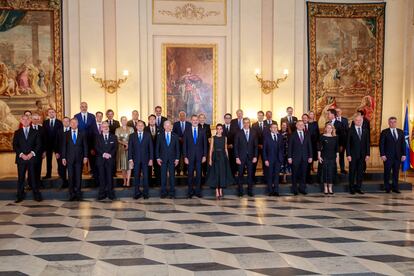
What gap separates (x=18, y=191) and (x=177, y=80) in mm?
5508

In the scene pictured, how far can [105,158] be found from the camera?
10.8 meters

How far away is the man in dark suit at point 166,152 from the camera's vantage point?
35.8 feet

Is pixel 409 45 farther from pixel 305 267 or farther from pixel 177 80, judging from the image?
pixel 305 267

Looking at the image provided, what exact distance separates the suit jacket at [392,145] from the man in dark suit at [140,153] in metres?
5.35

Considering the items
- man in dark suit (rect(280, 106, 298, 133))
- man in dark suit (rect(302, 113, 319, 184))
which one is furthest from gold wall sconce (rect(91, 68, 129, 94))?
man in dark suit (rect(302, 113, 319, 184))

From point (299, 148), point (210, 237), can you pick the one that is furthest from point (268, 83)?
point (210, 237)

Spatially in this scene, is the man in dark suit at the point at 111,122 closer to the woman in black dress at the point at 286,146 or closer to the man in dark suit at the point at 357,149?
the woman in black dress at the point at 286,146

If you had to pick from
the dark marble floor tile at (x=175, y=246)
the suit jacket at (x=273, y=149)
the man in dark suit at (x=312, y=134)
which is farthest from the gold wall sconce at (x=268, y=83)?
the dark marble floor tile at (x=175, y=246)

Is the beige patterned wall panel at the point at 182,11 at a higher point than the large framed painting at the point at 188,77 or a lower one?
higher

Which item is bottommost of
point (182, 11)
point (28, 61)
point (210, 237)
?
point (210, 237)

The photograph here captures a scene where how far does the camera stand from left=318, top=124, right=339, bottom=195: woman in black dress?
440 inches

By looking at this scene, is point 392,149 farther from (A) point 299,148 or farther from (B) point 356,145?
(A) point 299,148

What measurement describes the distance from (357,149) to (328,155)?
2.42ft

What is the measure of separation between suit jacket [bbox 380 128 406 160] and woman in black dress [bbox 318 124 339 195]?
4.01ft
